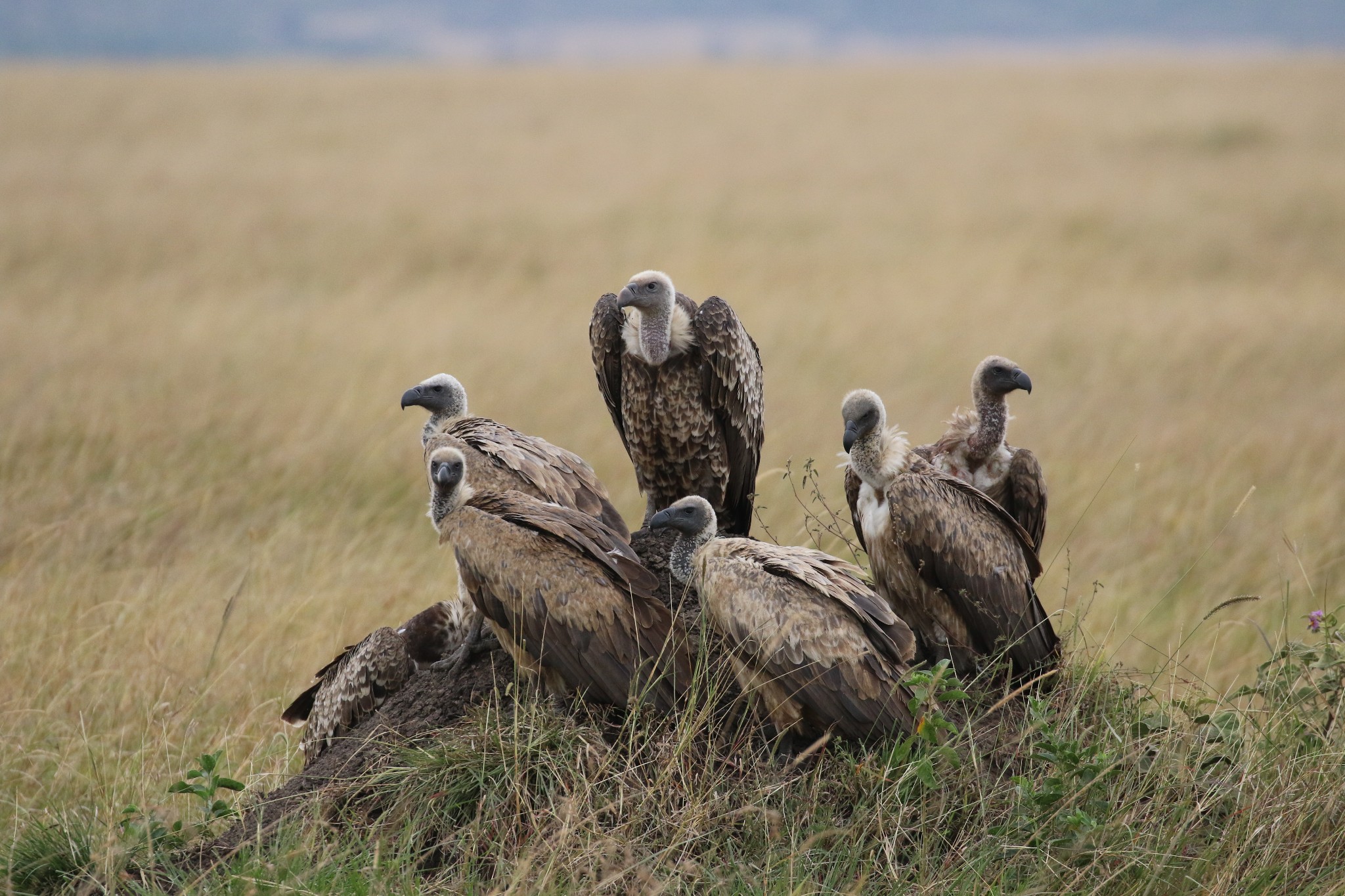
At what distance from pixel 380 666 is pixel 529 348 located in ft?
27.1

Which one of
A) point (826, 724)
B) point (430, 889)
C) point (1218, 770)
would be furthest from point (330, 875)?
point (1218, 770)

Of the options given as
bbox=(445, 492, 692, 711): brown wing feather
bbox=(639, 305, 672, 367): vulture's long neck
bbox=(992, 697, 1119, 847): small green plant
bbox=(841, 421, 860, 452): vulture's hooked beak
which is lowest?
bbox=(992, 697, 1119, 847): small green plant

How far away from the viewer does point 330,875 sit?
384 cm

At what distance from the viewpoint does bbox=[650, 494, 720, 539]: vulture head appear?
15.9ft

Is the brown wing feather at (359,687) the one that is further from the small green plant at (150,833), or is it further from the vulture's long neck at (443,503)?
the small green plant at (150,833)

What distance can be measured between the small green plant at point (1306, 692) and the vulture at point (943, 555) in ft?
2.58

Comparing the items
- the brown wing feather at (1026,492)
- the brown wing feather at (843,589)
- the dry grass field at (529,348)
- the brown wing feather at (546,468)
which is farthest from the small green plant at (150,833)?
the brown wing feather at (1026,492)

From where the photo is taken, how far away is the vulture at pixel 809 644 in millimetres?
4258

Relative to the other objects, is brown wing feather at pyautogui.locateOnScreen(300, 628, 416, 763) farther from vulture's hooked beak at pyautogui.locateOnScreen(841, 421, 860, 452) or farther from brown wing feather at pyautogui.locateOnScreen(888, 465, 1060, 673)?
brown wing feather at pyautogui.locateOnScreen(888, 465, 1060, 673)

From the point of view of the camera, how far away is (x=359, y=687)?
5.26 metres

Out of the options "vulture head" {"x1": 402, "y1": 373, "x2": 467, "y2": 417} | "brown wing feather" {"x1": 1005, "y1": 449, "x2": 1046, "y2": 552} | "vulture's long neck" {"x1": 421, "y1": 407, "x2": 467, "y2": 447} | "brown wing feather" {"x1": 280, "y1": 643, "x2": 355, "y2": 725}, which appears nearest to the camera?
"brown wing feather" {"x1": 1005, "y1": 449, "x2": 1046, "y2": 552}

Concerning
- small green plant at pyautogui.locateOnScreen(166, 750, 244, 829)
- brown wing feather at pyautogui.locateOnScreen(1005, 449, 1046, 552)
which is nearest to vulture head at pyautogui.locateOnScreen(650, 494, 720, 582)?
brown wing feather at pyautogui.locateOnScreen(1005, 449, 1046, 552)

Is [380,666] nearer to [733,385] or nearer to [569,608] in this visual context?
[569,608]

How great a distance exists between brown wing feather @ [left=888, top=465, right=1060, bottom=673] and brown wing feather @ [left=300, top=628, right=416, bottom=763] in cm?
214
